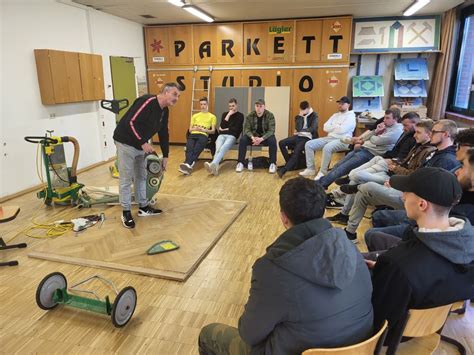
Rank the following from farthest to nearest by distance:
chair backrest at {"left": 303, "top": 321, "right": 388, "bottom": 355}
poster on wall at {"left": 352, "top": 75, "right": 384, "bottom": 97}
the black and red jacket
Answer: poster on wall at {"left": 352, "top": 75, "right": 384, "bottom": 97}, the black and red jacket, chair backrest at {"left": 303, "top": 321, "right": 388, "bottom": 355}

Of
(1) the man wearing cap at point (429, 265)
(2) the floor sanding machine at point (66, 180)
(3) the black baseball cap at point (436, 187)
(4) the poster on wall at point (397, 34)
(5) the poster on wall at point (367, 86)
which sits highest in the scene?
(4) the poster on wall at point (397, 34)

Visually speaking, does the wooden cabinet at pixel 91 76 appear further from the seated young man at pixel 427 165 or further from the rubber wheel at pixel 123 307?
the seated young man at pixel 427 165

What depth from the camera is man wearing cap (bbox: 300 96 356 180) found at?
5621mm

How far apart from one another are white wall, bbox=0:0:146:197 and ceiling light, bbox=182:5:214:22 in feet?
5.40

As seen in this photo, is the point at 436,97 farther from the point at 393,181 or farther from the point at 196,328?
the point at 196,328

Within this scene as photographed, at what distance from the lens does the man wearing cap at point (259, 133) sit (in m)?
6.12

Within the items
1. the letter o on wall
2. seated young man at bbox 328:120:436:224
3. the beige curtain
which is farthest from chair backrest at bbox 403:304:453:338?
the beige curtain

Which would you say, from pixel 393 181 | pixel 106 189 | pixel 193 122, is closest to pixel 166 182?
pixel 106 189

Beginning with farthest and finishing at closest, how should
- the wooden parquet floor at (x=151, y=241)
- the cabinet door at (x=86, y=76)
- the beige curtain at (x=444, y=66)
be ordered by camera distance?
the beige curtain at (x=444, y=66) → the cabinet door at (x=86, y=76) → the wooden parquet floor at (x=151, y=241)

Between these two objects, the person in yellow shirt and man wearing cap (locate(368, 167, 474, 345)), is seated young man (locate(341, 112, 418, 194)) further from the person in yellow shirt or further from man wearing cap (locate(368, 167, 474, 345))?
the person in yellow shirt

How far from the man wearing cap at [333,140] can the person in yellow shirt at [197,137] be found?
1812 mm

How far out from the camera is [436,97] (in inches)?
282

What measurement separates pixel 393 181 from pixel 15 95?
4903 millimetres

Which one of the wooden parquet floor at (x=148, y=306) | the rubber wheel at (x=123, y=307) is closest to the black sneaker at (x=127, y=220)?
the wooden parquet floor at (x=148, y=306)
